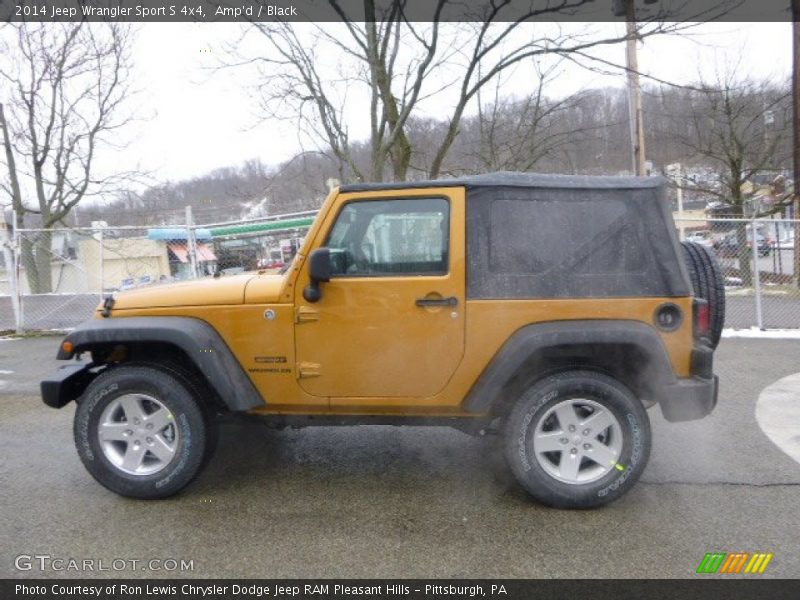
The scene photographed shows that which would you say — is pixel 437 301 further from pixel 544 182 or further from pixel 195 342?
pixel 195 342

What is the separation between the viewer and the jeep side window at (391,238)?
3.43m

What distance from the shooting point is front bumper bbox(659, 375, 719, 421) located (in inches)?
130

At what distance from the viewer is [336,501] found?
351 cm

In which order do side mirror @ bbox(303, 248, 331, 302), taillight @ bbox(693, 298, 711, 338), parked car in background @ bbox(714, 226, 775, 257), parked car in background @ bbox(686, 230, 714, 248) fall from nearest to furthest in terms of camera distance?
side mirror @ bbox(303, 248, 331, 302)
taillight @ bbox(693, 298, 711, 338)
parked car in background @ bbox(714, 226, 775, 257)
parked car in background @ bbox(686, 230, 714, 248)

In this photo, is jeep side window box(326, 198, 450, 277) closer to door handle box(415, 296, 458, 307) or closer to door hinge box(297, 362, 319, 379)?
door handle box(415, 296, 458, 307)

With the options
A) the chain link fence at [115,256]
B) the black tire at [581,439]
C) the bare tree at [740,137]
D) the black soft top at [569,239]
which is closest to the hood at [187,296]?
the black soft top at [569,239]

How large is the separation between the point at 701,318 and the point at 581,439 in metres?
1.03

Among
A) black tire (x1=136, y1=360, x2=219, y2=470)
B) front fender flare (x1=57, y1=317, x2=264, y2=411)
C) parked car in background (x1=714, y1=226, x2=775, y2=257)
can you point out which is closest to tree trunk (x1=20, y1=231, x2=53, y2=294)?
front fender flare (x1=57, y1=317, x2=264, y2=411)

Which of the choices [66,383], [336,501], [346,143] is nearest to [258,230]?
[346,143]

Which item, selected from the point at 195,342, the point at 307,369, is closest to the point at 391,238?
the point at 307,369

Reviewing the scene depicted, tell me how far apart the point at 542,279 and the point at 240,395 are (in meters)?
1.91

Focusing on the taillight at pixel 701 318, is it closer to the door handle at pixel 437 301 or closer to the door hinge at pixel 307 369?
the door handle at pixel 437 301

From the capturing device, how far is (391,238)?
3492 millimetres

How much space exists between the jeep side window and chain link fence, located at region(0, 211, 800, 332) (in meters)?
4.49
